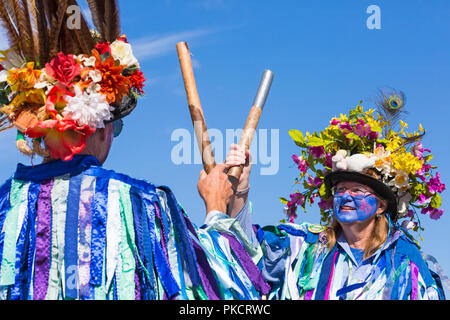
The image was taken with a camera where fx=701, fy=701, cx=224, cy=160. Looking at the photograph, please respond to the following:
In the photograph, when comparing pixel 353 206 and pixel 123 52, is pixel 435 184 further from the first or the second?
pixel 123 52

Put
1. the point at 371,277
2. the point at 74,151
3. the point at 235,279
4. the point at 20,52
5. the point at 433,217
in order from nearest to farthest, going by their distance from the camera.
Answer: the point at 74,151
the point at 20,52
the point at 235,279
the point at 371,277
the point at 433,217

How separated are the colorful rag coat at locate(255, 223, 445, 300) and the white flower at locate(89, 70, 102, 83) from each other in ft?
5.84

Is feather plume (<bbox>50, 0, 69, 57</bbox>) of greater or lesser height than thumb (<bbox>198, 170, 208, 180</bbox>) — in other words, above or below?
above

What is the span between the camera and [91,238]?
10.1 feet

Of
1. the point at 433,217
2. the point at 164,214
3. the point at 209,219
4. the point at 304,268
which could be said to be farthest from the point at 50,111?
the point at 433,217

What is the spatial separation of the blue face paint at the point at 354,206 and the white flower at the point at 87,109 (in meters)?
2.00

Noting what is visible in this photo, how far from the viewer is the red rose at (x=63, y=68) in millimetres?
3117

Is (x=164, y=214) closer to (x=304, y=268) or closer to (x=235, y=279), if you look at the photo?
(x=235, y=279)

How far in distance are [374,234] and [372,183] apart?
1.12 ft

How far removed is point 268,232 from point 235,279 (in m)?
1.21

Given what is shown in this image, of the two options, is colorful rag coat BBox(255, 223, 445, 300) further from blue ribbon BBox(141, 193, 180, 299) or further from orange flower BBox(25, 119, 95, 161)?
orange flower BBox(25, 119, 95, 161)

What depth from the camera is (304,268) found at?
4656 mm

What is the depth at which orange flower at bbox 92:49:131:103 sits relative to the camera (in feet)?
10.4

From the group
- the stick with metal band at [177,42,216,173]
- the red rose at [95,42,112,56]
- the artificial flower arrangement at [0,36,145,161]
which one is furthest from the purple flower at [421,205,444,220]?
the red rose at [95,42,112,56]
